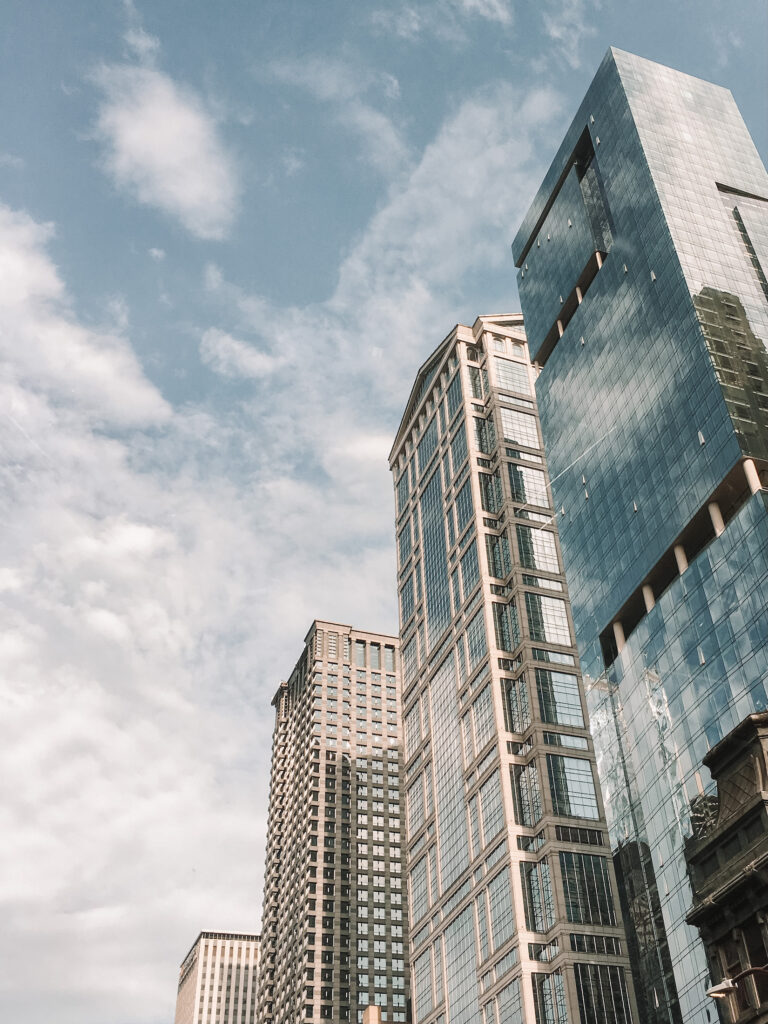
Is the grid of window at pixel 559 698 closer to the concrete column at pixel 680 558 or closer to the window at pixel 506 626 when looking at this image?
the window at pixel 506 626

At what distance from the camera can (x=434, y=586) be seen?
541 feet

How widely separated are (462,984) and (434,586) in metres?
58.8

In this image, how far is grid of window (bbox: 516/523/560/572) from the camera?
14300 cm

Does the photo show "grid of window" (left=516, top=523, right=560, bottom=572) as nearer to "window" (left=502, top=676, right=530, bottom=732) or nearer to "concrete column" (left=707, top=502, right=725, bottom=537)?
"window" (left=502, top=676, right=530, bottom=732)

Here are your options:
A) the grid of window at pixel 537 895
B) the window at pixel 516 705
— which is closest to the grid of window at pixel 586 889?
the grid of window at pixel 537 895

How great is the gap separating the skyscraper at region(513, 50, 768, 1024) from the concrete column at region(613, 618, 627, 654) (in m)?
0.18

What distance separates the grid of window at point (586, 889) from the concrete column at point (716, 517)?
40.7 m

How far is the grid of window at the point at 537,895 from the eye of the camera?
114 metres

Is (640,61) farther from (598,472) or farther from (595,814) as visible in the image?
(595,814)

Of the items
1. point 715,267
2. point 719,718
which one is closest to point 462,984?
point 719,718

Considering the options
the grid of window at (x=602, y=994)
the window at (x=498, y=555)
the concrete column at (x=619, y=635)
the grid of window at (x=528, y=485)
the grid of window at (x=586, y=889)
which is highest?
the grid of window at (x=528, y=485)

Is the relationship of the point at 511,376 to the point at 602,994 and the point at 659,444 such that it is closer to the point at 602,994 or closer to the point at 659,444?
the point at 659,444

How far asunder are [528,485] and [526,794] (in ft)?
151

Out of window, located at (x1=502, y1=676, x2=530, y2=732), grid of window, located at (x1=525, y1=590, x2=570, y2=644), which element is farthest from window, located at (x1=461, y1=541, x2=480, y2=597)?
window, located at (x1=502, y1=676, x2=530, y2=732)
